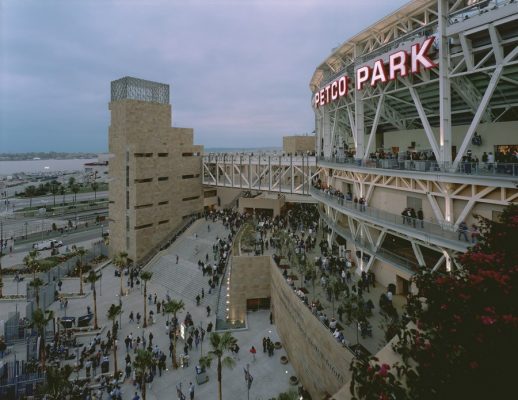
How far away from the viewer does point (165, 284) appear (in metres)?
40.4

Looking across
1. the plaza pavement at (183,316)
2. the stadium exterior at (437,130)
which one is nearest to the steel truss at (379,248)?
the stadium exterior at (437,130)

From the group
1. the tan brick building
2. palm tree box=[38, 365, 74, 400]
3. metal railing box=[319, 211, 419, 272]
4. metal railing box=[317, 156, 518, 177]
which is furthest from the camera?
the tan brick building

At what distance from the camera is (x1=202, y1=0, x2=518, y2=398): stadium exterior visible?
17391 mm

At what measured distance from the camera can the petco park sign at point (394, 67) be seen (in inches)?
781

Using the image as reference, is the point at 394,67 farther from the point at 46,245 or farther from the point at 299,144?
the point at 46,245

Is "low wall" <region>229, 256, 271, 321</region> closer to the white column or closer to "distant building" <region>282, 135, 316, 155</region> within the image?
the white column

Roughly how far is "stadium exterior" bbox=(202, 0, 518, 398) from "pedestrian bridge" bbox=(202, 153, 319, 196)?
1154 cm

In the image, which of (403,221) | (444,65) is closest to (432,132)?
(444,65)

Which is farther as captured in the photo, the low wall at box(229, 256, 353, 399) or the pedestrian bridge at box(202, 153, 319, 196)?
the pedestrian bridge at box(202, 153, 319, 196)

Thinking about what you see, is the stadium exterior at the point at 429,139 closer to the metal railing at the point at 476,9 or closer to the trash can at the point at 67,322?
the metal railing at the point at 476,9

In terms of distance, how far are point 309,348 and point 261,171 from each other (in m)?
35.6

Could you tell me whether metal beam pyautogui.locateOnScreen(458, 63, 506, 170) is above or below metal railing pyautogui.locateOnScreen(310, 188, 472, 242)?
above

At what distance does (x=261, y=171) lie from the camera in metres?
53.3

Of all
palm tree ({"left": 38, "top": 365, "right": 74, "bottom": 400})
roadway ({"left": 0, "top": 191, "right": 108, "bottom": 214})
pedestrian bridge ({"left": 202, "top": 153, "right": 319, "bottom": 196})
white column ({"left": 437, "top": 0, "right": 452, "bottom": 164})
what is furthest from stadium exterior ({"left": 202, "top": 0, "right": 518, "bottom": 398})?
roadway ({"left": 0, "top": 191, "right": 108, "bottom": 214})
